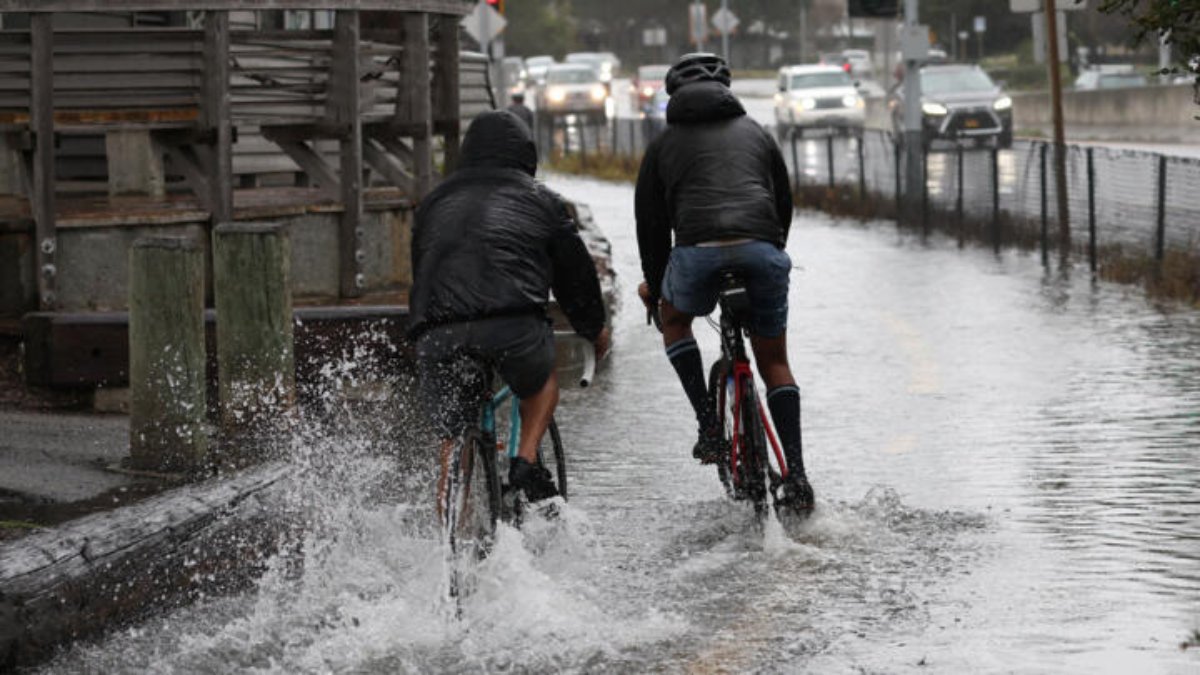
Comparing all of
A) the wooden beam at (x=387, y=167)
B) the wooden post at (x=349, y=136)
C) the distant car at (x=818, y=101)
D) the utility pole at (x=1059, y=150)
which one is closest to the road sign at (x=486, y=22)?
the utility pole at (x=1059, y=150)

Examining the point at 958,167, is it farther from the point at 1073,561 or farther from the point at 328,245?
the point at 1073,561

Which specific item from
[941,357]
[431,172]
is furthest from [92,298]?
[941,357]

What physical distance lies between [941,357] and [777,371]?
6145 millimetres

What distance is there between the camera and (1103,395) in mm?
12844

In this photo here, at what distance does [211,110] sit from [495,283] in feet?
24.1

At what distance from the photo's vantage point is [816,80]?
194 feet

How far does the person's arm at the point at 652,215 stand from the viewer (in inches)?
354

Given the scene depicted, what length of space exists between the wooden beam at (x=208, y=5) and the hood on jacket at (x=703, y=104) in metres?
5.48

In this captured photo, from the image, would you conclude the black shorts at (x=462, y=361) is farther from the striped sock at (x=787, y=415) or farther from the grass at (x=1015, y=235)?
the grass at (x=1015, y=235)

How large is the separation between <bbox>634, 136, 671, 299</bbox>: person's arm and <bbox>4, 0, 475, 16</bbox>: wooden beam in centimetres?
531

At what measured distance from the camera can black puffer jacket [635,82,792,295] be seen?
8672mm

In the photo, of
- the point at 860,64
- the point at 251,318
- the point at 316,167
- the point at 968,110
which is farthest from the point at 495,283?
the point at 860,64

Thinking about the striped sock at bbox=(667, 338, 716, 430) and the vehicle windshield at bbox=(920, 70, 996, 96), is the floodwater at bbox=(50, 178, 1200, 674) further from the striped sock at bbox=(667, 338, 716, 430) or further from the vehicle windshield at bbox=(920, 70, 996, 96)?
the vehicle windshield at bbox=(920, 70, 996, 96)

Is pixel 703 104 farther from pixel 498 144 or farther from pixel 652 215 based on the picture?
pixel 498 144
